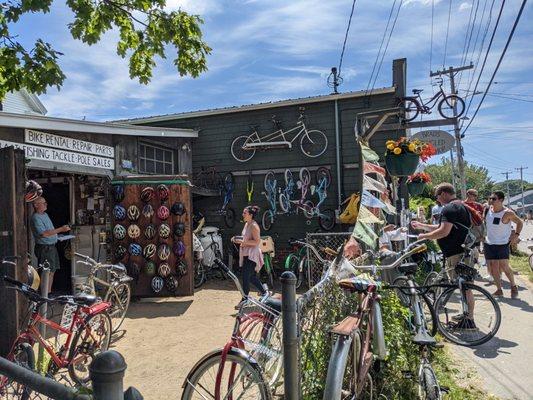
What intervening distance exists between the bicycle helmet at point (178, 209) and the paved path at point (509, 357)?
17.0 ft

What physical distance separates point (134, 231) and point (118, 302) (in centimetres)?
219

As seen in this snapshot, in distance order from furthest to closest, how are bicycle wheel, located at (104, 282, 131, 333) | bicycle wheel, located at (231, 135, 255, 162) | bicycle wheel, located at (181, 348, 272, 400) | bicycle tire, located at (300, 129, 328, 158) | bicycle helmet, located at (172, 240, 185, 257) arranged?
bicycle wheel, located at (231, 135, 255, 162) → bicycle tire, located at (300, 129, 328, 158) → bicycle helmet, located at (172, 240, 185, 257) → bicycle wheel, located at (104, 282, 131, 333) → bicycle wheel, located at (181, 348, 272, 400)

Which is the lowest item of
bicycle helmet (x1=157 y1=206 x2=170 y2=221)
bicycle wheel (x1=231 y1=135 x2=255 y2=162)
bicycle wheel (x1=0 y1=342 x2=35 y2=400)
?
bicycle wheel (x1=0 y1=342 x2=35 y2=400)

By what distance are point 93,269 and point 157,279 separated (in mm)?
2284

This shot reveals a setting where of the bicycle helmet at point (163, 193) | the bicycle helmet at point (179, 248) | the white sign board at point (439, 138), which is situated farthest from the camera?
the white sign board at point (439, 138)

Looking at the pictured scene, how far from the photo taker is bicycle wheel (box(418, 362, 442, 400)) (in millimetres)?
3157

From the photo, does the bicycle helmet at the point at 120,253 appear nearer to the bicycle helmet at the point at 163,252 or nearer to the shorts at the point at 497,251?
the bicycle helmet at the point at 163,252

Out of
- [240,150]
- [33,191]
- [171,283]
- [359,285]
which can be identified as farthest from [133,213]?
[359,285]

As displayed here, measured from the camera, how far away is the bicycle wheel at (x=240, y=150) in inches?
489

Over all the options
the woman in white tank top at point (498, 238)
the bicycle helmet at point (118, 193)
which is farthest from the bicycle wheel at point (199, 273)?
the woman in white tank top at point (498, 238)

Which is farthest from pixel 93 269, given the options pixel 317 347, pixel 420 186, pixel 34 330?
pixel 420 186

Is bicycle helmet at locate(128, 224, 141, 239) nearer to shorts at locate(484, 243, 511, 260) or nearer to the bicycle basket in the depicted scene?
the bicycle basket

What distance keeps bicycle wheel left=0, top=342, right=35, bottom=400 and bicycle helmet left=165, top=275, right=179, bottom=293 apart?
442 cm

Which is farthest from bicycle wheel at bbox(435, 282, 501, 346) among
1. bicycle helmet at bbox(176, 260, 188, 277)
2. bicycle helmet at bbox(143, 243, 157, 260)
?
bicycle helmet at bbox(143, 243, 157, 260)
